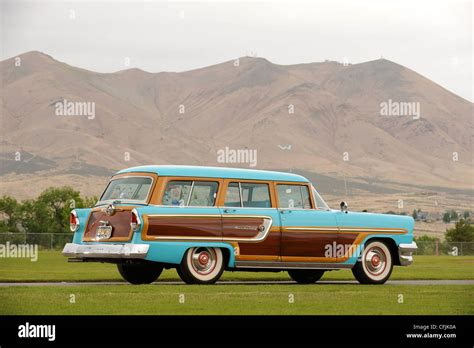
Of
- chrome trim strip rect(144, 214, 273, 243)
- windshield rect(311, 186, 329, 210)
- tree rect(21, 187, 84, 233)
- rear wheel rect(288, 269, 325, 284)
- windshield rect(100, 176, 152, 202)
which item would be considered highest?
tree rect(21, 187, 84, 233)

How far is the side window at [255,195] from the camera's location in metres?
19.9

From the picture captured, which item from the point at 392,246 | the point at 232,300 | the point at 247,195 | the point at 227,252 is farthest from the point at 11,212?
the point at 232,300

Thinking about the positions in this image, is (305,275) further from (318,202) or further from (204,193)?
(204,193)

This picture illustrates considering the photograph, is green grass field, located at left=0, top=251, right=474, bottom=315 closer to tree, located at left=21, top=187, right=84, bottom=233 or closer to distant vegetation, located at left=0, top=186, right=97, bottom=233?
tree, located at left=21, top=187, right=84, bottom=233

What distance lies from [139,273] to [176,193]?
2492 millimetres

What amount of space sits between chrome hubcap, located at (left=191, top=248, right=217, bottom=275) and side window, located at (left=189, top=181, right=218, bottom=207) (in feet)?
2.89

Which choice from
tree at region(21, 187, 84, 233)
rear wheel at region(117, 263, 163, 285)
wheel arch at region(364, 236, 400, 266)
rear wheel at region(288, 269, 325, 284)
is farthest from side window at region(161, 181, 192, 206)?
tree at region(21, 187, 84, 233)

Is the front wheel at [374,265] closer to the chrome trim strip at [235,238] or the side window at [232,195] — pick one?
the chrome trim strip at [235,238]

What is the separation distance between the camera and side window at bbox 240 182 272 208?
65.4ft
